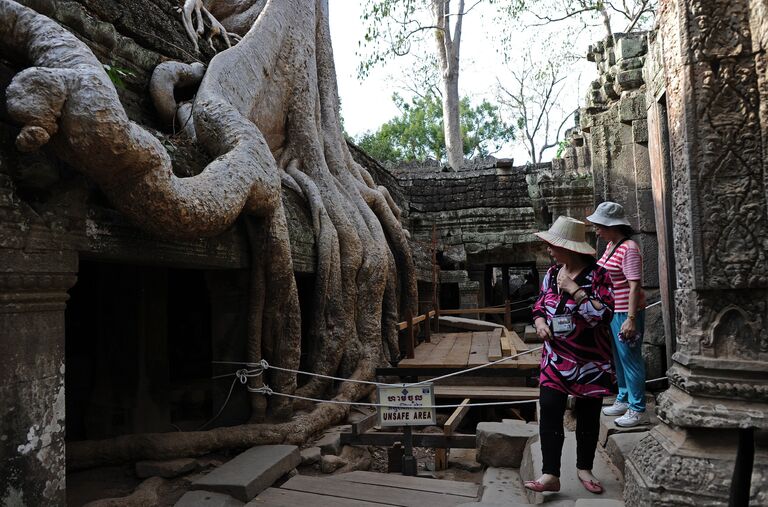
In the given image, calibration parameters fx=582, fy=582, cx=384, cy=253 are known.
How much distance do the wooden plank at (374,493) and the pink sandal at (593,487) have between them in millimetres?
730

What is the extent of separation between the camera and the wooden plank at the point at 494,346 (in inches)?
228

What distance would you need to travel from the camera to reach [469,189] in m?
12.3

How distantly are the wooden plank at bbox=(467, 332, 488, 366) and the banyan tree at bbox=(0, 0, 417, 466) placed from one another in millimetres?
880

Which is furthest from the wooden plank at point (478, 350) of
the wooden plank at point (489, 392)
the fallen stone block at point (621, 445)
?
the fallen stone block at point (621, 445)

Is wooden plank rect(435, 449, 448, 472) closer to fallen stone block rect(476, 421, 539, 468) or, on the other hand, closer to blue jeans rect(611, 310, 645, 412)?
fallen stone block rect(476, 421, 539, 468)

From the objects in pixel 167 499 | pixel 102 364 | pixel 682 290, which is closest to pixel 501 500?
pixel 682 290

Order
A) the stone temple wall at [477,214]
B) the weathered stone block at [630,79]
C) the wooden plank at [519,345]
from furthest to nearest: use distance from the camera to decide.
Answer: the stone temple wall at [477,214], the wooden plank at [519,345], the weathered stone block at [630,79]

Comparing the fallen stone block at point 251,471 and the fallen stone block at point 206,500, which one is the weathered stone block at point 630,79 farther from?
the fallen stone block at point 206,500

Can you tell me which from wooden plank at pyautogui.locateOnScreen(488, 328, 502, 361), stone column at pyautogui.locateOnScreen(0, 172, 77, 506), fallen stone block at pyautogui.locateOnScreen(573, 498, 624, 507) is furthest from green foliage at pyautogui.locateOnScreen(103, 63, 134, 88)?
wooden plank at pyautogui.locateOnScreen(488, 328, 502, 361)

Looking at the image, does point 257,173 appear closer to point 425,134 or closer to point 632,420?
point 632,420

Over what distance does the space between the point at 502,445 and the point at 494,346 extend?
10.3 feet

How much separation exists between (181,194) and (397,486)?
192 cm

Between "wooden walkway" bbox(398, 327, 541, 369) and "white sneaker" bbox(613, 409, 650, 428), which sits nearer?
"white sneaker" bbox(613, 409, 650, 428)

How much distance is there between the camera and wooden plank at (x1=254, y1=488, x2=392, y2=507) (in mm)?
2814
